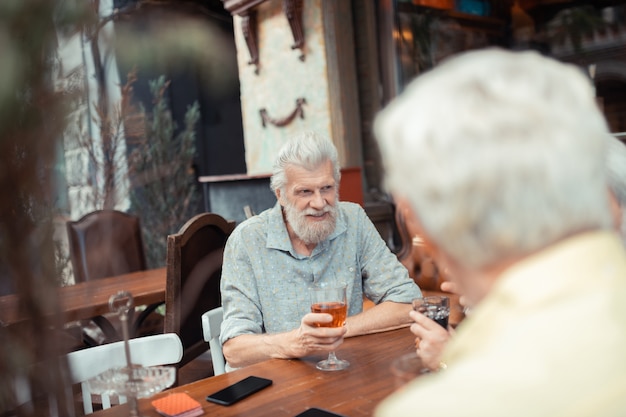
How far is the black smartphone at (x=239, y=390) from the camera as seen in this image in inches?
53.1

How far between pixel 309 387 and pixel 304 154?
93cm

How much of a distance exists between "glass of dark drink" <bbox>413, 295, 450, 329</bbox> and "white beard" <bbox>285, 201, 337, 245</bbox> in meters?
0.70

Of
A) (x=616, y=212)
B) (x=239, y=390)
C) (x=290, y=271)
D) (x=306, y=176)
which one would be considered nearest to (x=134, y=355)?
(x=239, y=390)

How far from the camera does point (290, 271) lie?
6.82 feet

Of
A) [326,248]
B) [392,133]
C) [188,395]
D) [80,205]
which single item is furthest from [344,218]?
[80,205]

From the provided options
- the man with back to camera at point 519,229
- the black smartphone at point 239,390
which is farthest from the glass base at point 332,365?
the man with back to camera at point 519,229

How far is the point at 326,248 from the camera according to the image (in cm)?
215

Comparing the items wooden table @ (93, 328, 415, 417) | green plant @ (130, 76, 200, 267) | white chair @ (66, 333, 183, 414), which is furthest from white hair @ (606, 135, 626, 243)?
green plant @ (130, 76, 200, 267)

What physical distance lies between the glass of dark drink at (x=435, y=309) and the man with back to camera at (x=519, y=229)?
72 centimetres

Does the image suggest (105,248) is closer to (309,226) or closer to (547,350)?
(547,350)

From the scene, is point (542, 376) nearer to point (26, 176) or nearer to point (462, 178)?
point (462, 178)

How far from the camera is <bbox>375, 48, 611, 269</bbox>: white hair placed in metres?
0.63

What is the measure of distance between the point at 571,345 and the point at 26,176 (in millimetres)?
529

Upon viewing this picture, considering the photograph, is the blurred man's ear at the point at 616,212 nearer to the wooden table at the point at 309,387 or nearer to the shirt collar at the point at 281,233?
the wooden table at the point at 309,387
